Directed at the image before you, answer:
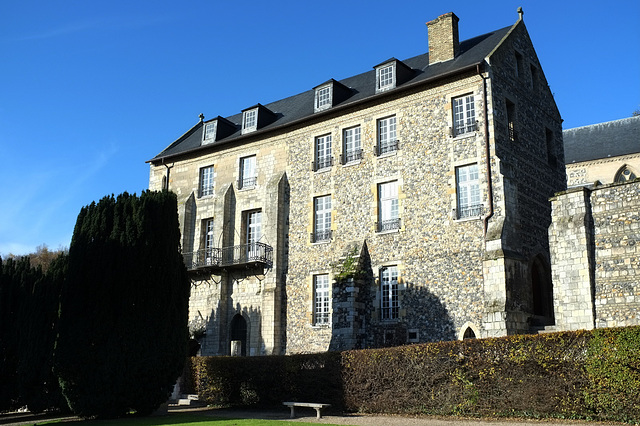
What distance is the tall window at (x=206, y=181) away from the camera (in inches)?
1038

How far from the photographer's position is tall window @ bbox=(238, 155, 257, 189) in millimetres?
24969

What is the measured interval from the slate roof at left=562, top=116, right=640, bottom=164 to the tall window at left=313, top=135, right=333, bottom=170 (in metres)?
19.0

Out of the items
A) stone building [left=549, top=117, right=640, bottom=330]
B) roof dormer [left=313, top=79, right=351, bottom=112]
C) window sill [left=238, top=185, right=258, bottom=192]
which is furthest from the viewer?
window sill [left=238, top=185, right=258, bottom=192]

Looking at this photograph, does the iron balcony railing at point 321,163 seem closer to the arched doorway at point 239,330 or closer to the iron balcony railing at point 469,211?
the iron balcony railing at point 469,211

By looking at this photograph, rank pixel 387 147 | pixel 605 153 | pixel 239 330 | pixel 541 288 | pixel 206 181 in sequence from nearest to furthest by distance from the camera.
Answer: pixel 541 288 < pixel 387 147 < pixel 239 330 < pixel 206 181 < pixel 605 153

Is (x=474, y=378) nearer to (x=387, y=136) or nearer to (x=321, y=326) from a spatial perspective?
(x=321, y=326)

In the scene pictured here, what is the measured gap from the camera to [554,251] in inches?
659

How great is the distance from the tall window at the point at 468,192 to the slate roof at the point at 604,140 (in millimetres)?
18639

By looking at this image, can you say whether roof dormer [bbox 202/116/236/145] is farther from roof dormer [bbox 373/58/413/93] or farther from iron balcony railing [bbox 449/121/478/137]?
A: iron balcony railing [bbox 449/121/478/137]

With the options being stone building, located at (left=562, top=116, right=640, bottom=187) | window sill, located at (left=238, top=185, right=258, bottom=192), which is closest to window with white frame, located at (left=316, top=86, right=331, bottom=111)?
window sill, located at (left=238, top=185, right=258, bottom=192)

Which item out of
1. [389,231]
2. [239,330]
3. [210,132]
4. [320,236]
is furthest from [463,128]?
[210,132]

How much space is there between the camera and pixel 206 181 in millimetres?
26656

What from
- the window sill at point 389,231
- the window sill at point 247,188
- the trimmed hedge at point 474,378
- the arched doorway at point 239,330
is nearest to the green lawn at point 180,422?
the trimmed hedge at point 474,378

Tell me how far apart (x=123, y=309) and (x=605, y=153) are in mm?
29249
